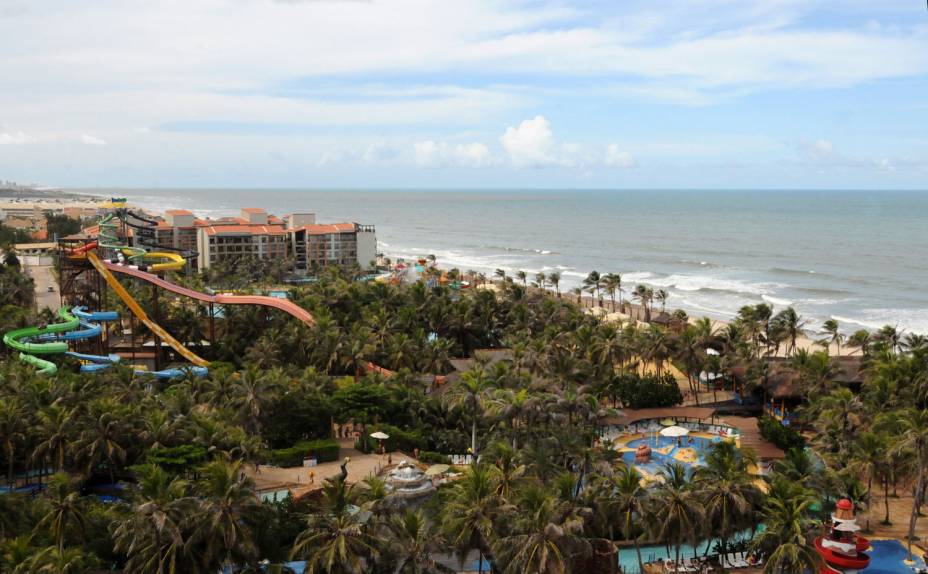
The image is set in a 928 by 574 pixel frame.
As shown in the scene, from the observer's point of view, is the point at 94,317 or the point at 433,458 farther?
the point at 94,317

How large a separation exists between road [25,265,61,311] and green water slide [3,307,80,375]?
2546cm

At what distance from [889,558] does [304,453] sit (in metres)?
23.3

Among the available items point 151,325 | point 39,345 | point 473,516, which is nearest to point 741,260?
point 151,325

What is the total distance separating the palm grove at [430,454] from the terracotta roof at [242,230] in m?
51.9

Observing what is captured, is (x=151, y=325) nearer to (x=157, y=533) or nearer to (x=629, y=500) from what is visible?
(x=157, y=533)

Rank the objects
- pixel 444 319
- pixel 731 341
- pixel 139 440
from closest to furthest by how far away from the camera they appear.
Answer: pixel 139 440
pixel 731 341
pixel 444 319

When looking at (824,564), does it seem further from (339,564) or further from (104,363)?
(104,363)

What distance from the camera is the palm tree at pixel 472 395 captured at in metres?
37.4

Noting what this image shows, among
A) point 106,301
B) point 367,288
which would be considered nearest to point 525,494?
point 367,288

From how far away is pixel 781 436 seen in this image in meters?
39.5

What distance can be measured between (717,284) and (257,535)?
85630 millimetres

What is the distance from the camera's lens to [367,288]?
221 ft

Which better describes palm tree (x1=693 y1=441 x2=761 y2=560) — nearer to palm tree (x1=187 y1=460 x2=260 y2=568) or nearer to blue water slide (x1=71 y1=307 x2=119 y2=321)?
palm tree (x1=187 y1=460 x2=260 y2=568)

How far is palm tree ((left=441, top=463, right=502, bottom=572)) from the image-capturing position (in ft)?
79.6
